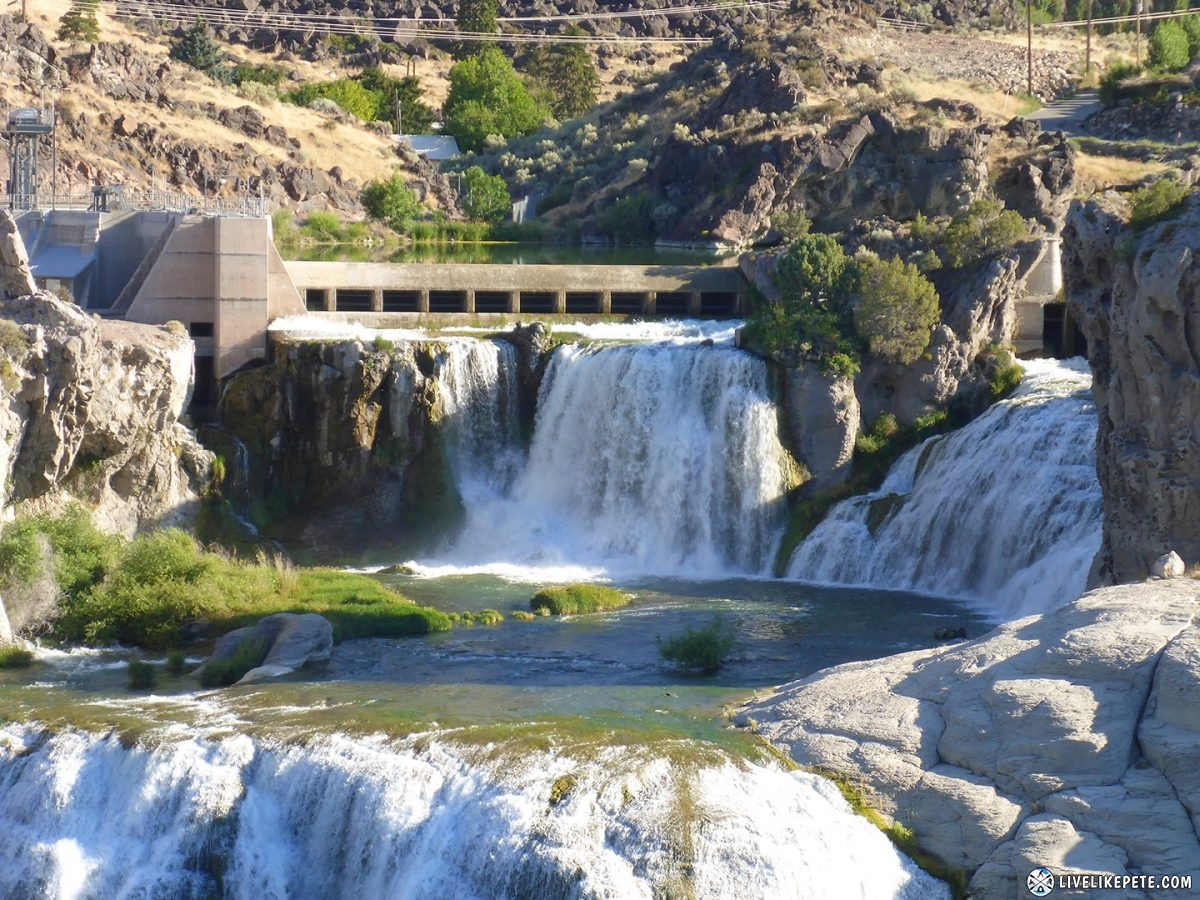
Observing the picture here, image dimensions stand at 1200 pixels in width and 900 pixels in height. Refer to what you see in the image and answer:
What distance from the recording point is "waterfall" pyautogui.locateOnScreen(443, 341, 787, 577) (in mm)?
47031

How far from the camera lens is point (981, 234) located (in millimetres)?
50094

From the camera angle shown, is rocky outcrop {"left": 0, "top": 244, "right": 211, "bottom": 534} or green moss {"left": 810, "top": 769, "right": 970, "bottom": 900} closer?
green moss {"left": 810, "top": 769, "right": 970, "bottom": 900}

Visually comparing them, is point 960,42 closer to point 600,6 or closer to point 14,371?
point 600,6

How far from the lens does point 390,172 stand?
90000mm

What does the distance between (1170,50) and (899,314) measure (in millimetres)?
49278

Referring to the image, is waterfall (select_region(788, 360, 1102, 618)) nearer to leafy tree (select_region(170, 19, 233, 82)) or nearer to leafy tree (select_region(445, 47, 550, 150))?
leafy tree (select_region(445, 47, 550, 150))

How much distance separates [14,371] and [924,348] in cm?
2409

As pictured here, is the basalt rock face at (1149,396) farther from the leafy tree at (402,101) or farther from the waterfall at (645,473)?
the leafy tree at (402,101)

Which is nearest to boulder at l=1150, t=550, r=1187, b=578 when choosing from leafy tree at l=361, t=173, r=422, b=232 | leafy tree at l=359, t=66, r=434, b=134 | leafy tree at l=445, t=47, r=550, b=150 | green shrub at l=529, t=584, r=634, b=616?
green shrub at l=529, t=584, r=634, b=616

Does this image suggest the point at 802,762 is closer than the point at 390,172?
Yes

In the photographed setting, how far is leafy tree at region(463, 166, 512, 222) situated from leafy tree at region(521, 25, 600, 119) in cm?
2683

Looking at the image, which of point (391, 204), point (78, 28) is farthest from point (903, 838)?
point (78, 28)

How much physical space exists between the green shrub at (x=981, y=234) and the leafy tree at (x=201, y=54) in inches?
2443

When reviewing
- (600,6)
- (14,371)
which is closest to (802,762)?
(14,371)
